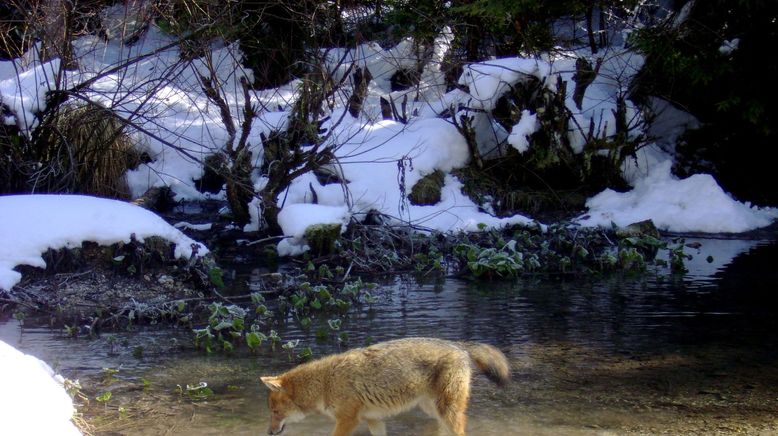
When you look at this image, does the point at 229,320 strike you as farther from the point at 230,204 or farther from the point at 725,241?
the point at 725,241

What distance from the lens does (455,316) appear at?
33.9ft

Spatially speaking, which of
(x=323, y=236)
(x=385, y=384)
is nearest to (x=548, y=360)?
(x=385, y=384)

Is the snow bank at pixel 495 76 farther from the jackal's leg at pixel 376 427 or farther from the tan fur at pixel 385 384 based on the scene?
the jackal's leg at pixel 376 427

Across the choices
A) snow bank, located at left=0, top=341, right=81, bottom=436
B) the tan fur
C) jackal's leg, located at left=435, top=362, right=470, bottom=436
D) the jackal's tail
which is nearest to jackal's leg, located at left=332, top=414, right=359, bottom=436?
the tan fur

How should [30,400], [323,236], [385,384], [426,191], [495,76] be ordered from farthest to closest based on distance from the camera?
[495,76]
[426,191]
[323,236]
[385,384]
[30,400]

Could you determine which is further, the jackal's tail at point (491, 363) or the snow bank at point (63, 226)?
the snow bank at point (63, 226)

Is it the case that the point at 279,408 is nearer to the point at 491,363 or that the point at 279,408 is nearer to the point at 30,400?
the point at 491,363

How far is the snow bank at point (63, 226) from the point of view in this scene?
37.0ft

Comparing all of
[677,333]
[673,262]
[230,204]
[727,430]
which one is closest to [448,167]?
[230,204]

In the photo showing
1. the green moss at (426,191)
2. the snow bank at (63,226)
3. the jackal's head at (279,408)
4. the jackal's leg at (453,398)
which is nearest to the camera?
the jackal's leg at (453,398)

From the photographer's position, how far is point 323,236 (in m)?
13.7

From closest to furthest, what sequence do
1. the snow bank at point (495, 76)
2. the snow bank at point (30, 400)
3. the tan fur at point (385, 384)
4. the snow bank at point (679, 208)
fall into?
the snow bank at point (30, 400)
the tan fur at point (385, 384)
the snow bank at point (679, 208)
the snow bank at point (495, 76)

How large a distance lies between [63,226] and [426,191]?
8.01 metres

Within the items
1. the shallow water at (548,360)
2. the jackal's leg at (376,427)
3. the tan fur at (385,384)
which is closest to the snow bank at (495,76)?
the shallow water at (548,360)
